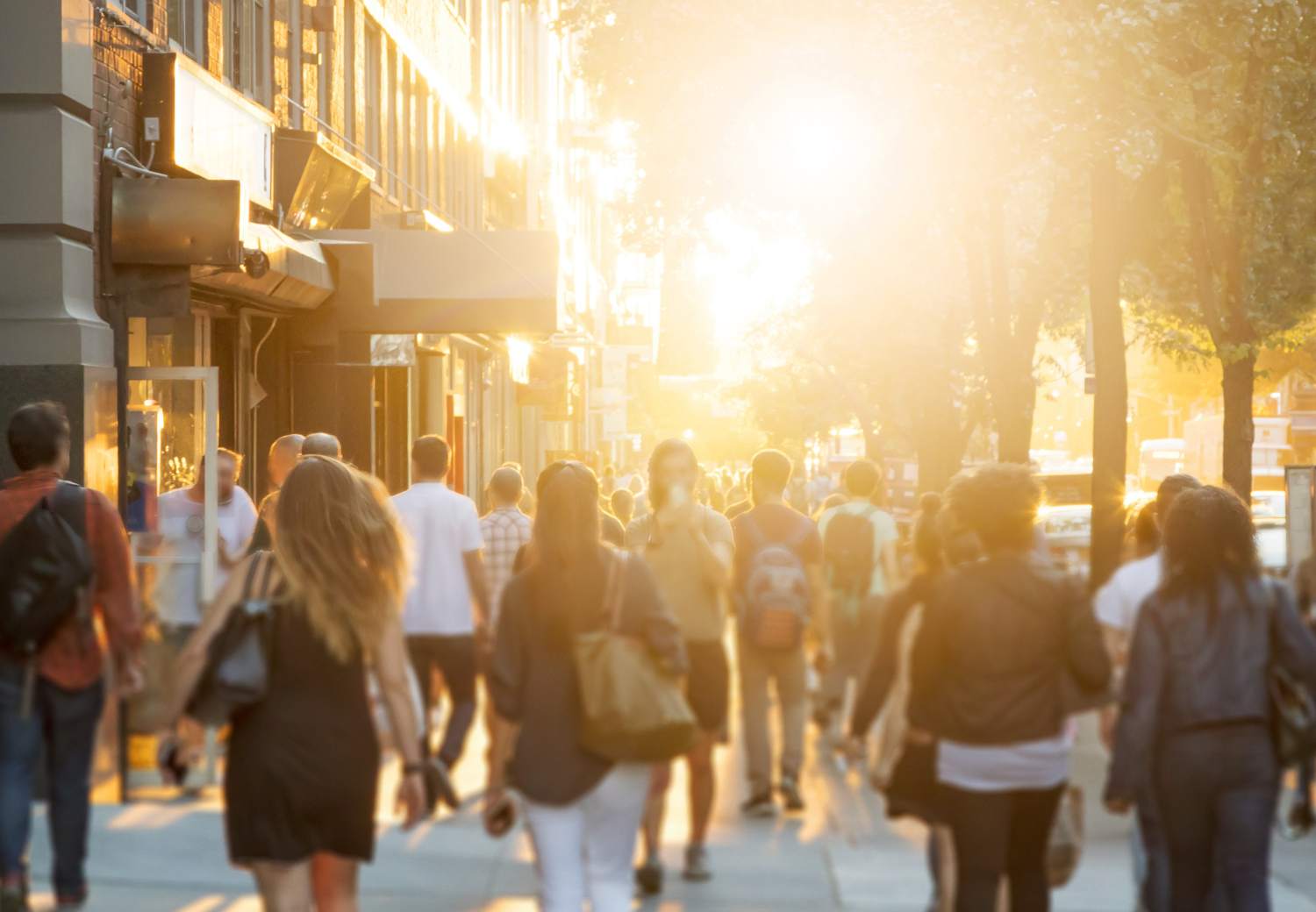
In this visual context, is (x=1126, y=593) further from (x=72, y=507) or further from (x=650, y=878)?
(x=72, y=507)

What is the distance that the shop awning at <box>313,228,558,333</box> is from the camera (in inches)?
783

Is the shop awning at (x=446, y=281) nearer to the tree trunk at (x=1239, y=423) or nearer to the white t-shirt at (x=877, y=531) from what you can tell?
the tree trunk at (x=1239, y=423)

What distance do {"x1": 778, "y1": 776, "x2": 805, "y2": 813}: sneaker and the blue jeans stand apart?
87.3 inches

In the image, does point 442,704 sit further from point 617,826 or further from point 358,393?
point 358,393

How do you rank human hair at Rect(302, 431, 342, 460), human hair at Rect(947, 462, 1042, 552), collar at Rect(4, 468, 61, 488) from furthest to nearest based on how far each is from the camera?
human hair at Rect(302, 431, 342, 460) → collar at Rect(4, 468, 61, 488) → human hair at Rect(947, 462, 1042, 552)

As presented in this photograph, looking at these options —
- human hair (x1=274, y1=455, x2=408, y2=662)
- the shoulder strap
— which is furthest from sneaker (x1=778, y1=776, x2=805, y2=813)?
the shoulder strap

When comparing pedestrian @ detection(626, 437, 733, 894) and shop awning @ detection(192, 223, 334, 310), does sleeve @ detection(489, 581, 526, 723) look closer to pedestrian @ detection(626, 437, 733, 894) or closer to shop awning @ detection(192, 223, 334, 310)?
pedestrian @ detection(626, 437, 733, 894)

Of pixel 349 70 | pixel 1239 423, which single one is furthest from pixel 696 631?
pixel 1239 423

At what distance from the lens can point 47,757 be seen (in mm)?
6512

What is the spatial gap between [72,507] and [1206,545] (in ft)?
12.0

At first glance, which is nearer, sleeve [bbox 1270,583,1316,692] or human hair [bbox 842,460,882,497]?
sleeve [bbox 1270,583,1316,692]

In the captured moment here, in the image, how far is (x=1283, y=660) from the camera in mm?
5582

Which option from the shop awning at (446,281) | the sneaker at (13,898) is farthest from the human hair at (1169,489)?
the shop awning at (446,281)

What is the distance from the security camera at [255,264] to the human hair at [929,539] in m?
10.4
